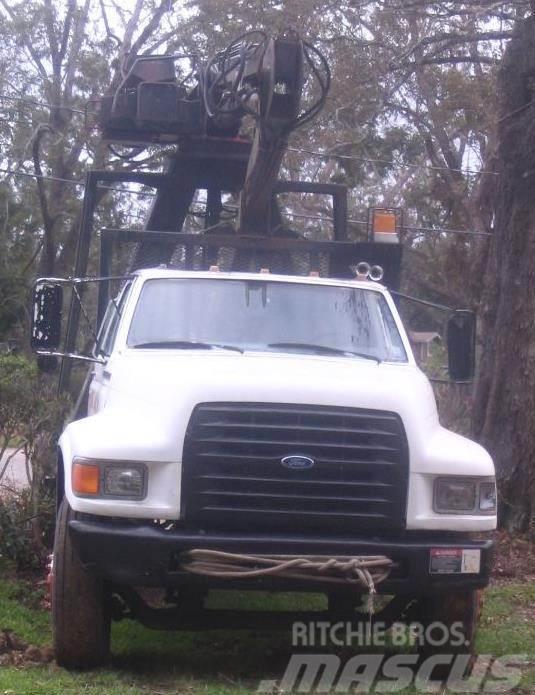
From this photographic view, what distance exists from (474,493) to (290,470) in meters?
1.00

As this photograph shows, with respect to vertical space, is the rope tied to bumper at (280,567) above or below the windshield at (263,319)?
below

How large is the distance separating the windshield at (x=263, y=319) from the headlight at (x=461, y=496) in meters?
1.26

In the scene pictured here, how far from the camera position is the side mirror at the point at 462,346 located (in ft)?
24.4

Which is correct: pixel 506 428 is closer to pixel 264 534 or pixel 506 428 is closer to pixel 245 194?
pixel 245 194

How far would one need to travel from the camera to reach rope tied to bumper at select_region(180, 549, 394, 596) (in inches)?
213

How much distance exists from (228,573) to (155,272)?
2.50 meters

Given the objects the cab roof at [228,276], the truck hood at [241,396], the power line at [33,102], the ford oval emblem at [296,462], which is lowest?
the ford oval emblem at [296,462]

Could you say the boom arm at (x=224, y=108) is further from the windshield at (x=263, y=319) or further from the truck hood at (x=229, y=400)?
the truck hood at (x=229, y=400)

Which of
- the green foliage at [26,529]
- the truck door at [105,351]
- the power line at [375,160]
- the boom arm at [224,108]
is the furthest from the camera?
the power line at [375,160]

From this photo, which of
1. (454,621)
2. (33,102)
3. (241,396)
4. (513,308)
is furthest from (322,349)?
(33,102)

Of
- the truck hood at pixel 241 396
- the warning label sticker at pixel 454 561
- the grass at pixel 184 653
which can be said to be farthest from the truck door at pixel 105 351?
the warning label sticker at pixel 454 561

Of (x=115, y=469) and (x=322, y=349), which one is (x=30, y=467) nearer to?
(x=322, y=349)

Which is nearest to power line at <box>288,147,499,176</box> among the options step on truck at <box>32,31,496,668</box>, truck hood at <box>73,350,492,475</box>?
step on truck at <box>32,31,496,668</box>

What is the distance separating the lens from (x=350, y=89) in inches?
671
